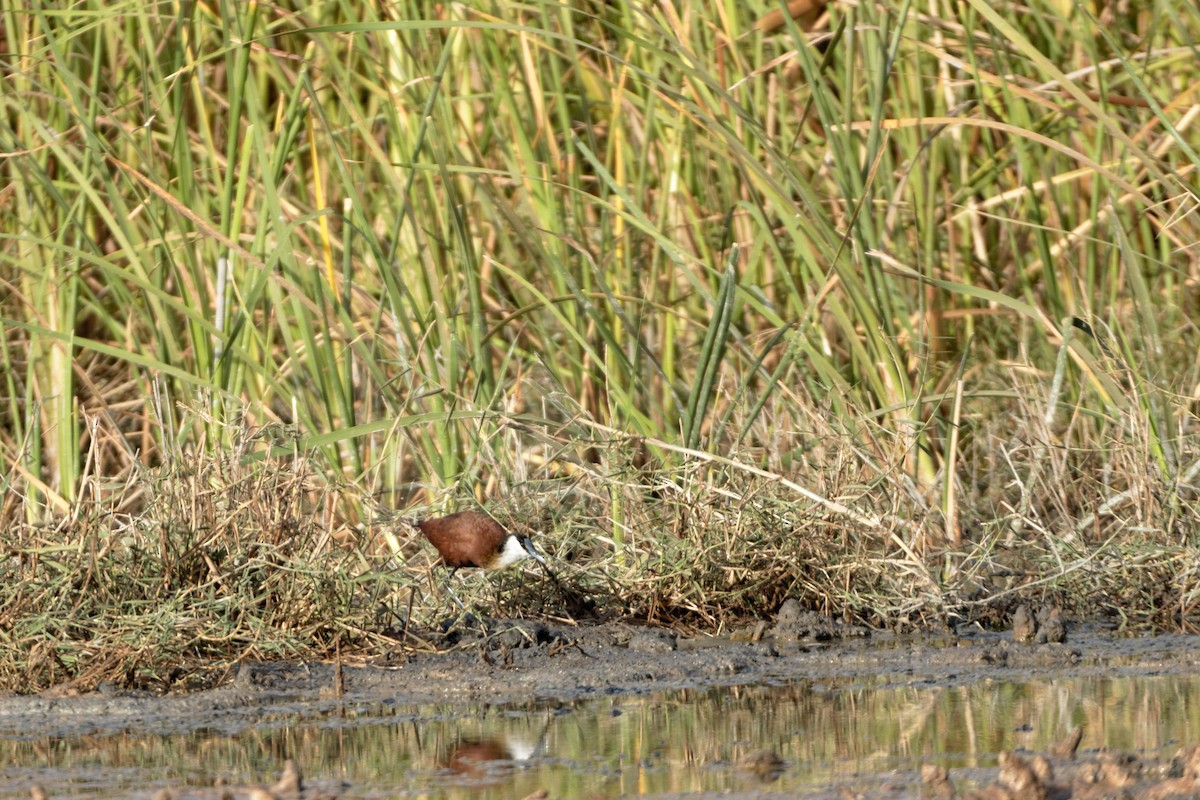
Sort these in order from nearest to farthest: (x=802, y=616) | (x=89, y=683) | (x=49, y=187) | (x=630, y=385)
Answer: (x=89, y=683)
(x=802, y=616)
(x=630, y=385)
(x=49, y=187)

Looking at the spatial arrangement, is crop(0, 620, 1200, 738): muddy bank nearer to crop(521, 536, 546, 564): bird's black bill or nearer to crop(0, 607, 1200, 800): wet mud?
crop(0, 607, 1200, 800): wet mud


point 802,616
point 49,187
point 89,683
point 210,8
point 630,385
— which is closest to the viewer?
point 89,683

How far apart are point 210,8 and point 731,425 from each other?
2400 millimetres

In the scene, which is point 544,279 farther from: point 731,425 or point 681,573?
point 681,573

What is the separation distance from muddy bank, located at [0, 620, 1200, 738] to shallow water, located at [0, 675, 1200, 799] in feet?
0.24

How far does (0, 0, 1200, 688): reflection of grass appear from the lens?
407 centimetres

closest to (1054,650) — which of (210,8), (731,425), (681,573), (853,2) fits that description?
(681,573)

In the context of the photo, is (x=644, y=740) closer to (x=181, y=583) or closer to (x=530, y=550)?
(x=530, y=550)

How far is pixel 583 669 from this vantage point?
391 centimetres

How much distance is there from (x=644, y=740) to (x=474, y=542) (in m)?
0.86

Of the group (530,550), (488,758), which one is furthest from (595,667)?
(488,758)

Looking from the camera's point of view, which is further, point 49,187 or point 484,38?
point 484,38

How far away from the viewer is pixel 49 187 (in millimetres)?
5016

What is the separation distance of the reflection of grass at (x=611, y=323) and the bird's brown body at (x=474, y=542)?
16cm
